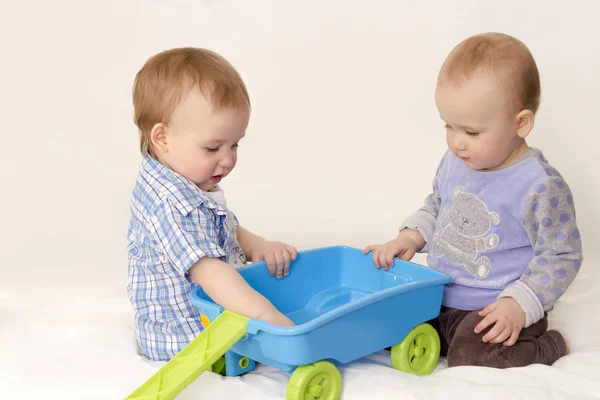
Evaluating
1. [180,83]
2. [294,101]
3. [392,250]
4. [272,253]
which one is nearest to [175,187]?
[180,83]

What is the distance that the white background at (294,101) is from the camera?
118 inches

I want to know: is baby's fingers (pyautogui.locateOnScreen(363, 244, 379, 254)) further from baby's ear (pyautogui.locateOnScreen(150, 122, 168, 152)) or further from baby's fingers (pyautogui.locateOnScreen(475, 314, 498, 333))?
baby's ear (pyautogui.locateOnScreen(150, 122, 168, 152))

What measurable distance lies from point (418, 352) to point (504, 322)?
0.71 ft

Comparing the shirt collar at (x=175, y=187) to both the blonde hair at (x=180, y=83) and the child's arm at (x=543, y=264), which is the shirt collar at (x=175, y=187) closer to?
the blonde hair at (x=180, y=83)

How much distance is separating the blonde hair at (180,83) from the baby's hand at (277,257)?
385 mm

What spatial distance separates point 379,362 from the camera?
195 centimetres

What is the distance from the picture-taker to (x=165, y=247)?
5.99 feet

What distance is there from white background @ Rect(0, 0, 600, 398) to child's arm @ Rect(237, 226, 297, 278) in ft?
2.33

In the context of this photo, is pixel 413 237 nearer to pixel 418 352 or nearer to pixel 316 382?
pixel 418 352

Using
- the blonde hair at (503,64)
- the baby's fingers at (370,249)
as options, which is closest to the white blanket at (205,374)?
the baby's fingers at (370,249)

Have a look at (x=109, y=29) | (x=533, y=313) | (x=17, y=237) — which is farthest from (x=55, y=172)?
(x=533, y=313)

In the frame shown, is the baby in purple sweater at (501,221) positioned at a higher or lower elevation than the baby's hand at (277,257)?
higher

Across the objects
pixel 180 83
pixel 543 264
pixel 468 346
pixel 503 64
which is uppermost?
pixel 503 64

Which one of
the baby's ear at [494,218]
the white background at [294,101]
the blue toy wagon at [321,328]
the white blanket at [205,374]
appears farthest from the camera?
the white background at [294,101]
